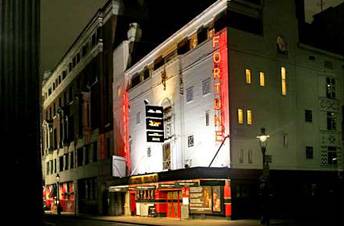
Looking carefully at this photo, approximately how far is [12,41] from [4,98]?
0.76 meters

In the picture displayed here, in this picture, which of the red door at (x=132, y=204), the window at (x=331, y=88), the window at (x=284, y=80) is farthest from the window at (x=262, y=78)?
the red door at (x=132, y=204)

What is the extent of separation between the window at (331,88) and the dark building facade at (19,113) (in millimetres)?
41922

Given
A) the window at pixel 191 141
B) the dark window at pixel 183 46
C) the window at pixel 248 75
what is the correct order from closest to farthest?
the window at pixel 248 75 < the window at pixel 191 141 < the dark window at pixel 183 46

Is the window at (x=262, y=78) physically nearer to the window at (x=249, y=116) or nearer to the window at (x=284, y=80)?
the window at (x=284, y=80)

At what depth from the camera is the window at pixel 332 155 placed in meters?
45.3

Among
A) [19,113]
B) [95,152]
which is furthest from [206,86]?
[19,113]

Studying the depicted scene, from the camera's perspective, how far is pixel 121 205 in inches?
2281

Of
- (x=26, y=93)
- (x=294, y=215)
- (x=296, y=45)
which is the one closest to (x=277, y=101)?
(x=296, y=45)

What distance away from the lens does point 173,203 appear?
4553cm

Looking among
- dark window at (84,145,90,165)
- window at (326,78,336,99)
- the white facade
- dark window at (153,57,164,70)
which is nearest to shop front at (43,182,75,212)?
dark window at (84,145,90,165)

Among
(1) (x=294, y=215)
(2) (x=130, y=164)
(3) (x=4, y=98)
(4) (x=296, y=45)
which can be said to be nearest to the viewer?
(3) (x=4, y=98)

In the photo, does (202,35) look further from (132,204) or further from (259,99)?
(132,204)

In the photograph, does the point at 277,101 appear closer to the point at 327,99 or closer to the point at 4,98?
the point at 327,99

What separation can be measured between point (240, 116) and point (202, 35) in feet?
25.6
